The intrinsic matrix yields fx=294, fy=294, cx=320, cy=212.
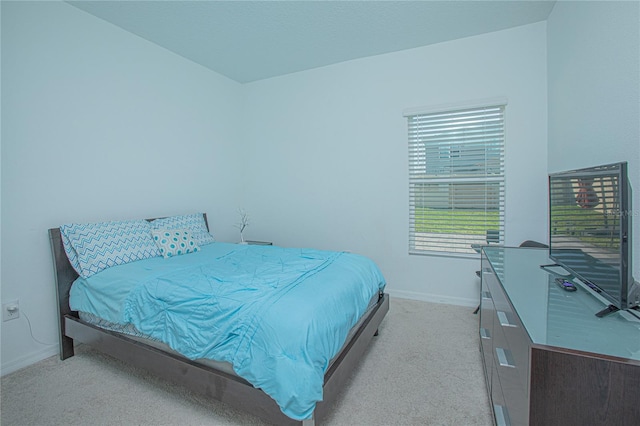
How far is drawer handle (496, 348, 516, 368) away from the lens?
3.90 feet

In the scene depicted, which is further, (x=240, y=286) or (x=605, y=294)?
(x=240, y=286)

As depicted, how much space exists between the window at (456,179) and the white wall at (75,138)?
263 centimetres

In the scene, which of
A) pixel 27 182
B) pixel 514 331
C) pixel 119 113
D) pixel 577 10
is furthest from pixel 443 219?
pixel 27 182

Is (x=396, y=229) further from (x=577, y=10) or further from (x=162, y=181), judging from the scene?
(x=162, y=181)

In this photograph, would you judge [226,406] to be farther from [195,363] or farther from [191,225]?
[191,225]

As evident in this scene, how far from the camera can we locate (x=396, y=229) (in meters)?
3.40

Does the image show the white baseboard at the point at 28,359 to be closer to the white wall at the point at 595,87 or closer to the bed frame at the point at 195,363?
the bed frame at the point at 195,363

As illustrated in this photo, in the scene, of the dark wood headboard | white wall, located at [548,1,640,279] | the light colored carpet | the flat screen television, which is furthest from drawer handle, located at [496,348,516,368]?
the dark wood headboard

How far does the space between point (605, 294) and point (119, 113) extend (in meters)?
3.66

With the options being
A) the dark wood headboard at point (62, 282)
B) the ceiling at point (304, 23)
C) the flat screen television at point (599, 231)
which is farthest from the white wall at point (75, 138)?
the flat screen television at point (599, 231)

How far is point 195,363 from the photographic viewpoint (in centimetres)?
166

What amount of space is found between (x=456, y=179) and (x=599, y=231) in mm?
2042

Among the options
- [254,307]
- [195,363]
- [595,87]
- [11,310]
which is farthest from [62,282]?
[595,87]

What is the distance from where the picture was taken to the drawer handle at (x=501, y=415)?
122 centimetres
